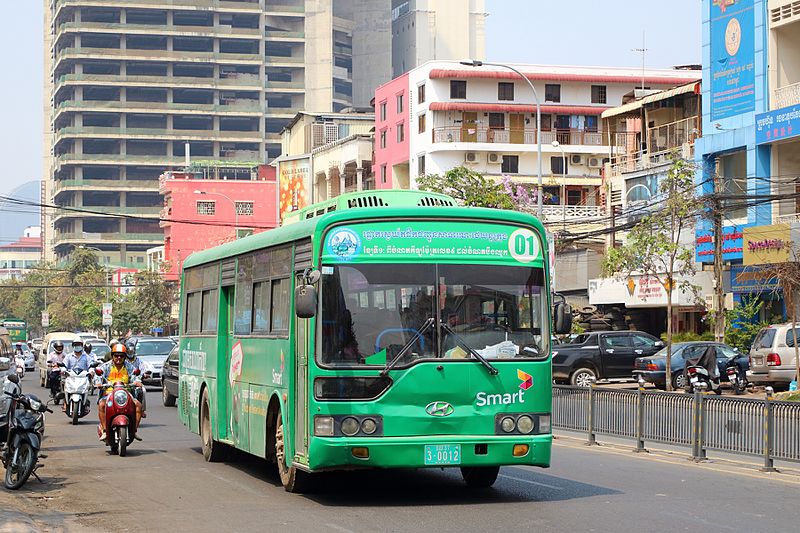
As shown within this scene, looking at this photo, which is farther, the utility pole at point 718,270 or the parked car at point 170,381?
the utility pole at point 718,270

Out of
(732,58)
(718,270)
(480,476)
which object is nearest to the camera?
(480,476)

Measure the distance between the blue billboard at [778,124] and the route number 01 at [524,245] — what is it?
3046cm

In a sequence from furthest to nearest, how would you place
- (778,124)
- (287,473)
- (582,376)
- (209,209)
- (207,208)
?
(209,209)
(207,208)
(778,124)
(582,376)
(287,473)

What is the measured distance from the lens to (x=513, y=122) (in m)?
82.0

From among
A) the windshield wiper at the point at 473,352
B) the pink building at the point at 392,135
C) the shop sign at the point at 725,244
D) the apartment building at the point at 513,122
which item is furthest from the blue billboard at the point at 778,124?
the pink building at the point at 392,135

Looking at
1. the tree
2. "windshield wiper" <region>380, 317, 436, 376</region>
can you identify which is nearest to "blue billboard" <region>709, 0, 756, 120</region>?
the tree

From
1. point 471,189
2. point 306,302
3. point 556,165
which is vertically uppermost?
point 556,165

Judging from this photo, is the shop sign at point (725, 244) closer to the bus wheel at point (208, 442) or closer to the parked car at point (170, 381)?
the parked car at point (170, 381)

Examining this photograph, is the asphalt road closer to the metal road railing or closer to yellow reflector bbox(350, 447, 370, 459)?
the metal road railing

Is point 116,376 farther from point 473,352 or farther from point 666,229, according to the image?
point 666,229

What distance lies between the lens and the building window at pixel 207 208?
11512 cm

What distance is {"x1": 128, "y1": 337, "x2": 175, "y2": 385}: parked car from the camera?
134 feet

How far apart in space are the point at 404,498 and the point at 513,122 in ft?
226

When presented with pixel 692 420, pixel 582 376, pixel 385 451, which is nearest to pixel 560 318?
pixel 385 451
